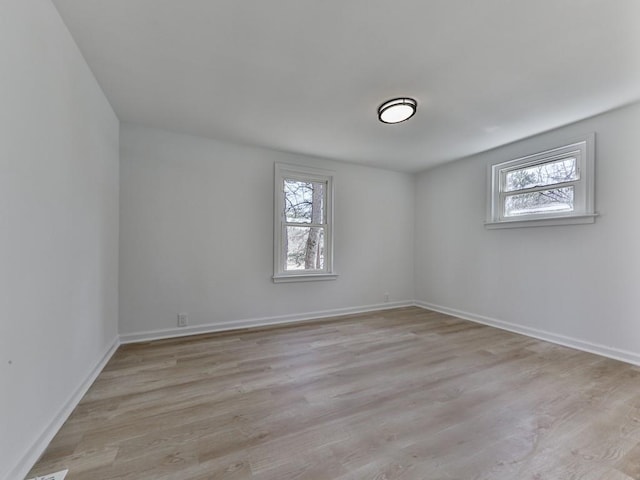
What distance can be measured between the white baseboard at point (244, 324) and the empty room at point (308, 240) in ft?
0.12

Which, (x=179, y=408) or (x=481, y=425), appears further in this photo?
(x=179, y=408)

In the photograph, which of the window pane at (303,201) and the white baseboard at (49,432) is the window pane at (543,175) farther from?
the white baseboard at (49,432)

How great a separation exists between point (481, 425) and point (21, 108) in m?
2.94

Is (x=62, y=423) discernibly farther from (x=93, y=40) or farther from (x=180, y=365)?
(x=93, y=40)

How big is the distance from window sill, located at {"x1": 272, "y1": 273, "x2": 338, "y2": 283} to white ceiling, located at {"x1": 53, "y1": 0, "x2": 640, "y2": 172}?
6.19 feet

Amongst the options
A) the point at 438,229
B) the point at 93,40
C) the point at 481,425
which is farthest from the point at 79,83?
the point at 438,229

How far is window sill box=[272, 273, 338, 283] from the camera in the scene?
145 inches

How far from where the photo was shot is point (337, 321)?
381 centimetres

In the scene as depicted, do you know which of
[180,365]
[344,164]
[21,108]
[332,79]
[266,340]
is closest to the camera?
[21,108]

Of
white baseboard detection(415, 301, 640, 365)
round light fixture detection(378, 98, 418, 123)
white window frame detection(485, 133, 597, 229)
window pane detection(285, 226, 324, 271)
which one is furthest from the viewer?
window pane detection(285, 226, 324, 271)

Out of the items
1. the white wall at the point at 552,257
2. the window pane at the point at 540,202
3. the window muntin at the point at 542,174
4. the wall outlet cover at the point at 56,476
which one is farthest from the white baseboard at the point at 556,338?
the wall outlet cover at the point at 56,476

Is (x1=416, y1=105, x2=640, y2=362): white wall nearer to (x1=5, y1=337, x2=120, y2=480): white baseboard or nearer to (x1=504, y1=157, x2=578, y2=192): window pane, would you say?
(x1=504, y1=157, x2=578, y2=192): window pane

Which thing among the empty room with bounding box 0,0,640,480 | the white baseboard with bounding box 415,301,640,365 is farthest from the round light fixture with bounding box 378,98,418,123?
the white baseboard with bounding box 415,301,640,365

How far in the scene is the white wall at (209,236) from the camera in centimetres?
296
